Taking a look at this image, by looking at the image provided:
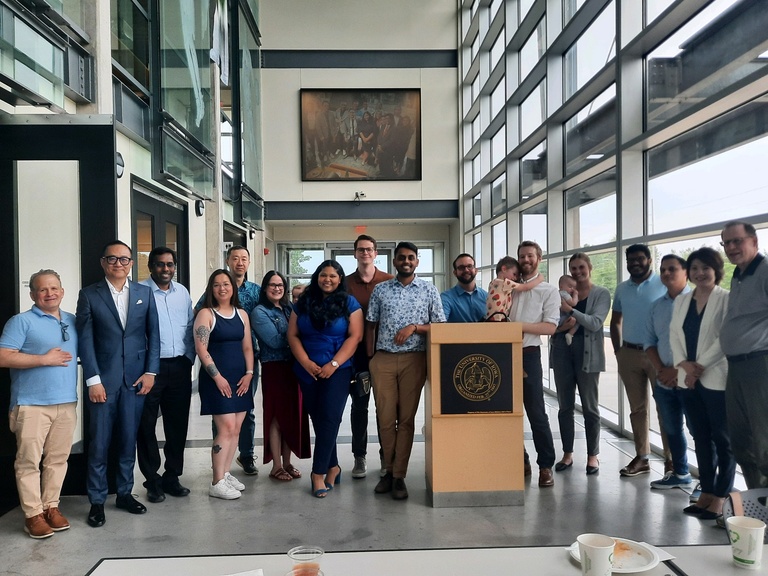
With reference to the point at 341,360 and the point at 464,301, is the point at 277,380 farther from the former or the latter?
the point at 464,301

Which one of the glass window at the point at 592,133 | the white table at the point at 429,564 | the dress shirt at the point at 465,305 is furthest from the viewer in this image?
the glass window at the point at 592,133

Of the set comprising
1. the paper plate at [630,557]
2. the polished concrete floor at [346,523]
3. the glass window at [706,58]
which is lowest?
the polished concrete floor at [346,523]

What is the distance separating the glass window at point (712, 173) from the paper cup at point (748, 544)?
2971 mm

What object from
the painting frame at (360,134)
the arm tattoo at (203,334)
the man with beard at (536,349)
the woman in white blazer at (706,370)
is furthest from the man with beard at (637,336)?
the painting frame at (360,134)

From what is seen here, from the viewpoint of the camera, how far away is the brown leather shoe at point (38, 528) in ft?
11.3

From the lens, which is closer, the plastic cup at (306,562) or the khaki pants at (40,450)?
the plastic cup at (306,562)

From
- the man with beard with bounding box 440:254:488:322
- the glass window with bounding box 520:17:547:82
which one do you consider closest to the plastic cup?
the man with beard with bounding box 440:254:488:322

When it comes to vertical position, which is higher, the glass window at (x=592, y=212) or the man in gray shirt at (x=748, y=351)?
the glass window at (x=592, y=212)

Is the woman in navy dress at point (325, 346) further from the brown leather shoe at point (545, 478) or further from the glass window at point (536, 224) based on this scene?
the glass window at point (536, 224)

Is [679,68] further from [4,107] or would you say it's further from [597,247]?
[4,107]

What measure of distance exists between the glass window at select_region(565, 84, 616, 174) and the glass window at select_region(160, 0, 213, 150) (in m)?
4.76

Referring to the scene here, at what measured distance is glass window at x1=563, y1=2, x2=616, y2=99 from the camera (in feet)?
20.1

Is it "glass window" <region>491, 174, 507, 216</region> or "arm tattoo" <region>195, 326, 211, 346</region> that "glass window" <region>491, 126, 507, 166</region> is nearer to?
"glass window" <region>491, 174, 507, 216</region>

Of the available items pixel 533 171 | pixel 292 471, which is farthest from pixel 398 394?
pixel 533 171
